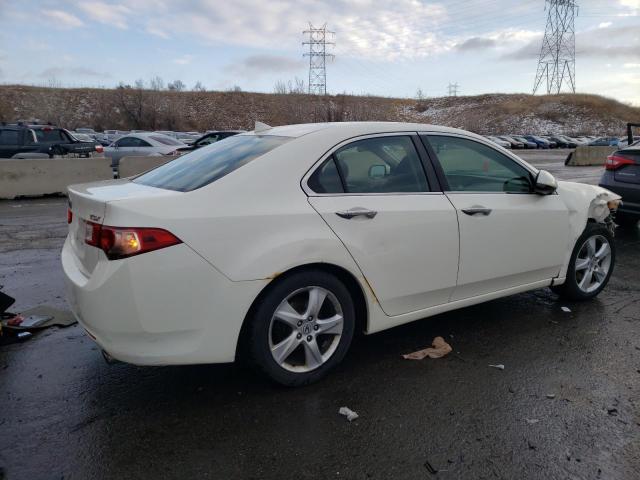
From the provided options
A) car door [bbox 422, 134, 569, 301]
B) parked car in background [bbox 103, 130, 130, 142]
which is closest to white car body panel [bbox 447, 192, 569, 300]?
car door [bbox 422, 134, 569, 301]

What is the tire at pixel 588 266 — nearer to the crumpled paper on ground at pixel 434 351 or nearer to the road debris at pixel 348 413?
the crumpled paper on ground at pixel 434 351

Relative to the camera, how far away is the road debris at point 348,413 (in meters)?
2.85

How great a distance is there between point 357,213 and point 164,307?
1279mm

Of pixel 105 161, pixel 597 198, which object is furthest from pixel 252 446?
pixel 105 161

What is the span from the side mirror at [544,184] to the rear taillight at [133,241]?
2.88 metres

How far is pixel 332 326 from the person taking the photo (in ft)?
10.5

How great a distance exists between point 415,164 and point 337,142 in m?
0.65

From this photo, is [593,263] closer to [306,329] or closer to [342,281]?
[342,281]

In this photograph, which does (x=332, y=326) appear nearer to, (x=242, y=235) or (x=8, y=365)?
(x=242, y=235)

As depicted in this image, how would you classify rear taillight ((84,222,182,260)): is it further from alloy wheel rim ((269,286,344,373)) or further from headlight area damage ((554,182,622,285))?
headlight area damage ((554,182,622,285))

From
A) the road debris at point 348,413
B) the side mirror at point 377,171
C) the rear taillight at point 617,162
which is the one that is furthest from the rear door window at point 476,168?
Result: the rear taillight at point 617,162

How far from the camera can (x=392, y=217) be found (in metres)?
3.29

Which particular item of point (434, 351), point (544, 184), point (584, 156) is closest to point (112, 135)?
point (584, 156)

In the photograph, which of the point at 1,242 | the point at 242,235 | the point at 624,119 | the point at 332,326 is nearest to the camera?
the point at 242,235
